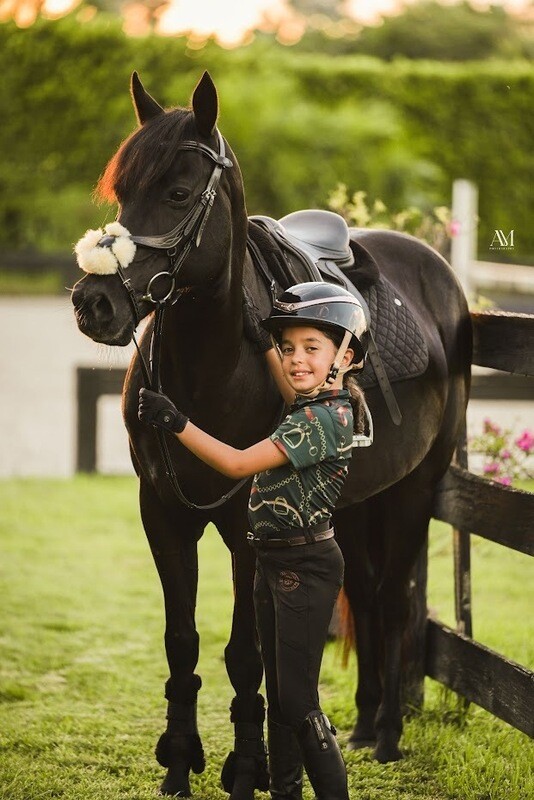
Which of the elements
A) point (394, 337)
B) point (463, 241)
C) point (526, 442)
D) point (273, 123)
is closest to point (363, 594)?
point (526, 442)

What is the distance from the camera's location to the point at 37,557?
768 cm

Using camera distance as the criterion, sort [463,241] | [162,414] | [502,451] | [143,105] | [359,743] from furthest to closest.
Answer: [463,241] → [502,451] → [359,743] → [143,105] → [162,414]

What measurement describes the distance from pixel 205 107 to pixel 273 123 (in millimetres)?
19772

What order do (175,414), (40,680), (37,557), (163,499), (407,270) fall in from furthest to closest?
(37,557) < (40,680) < (407,270) < (163,499) < (175,414)

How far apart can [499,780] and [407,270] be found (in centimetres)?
206

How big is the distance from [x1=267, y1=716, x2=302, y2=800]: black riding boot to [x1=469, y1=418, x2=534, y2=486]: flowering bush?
203 cm

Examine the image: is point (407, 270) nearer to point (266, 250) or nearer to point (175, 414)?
point (266, 250)

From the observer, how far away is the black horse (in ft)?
10.9

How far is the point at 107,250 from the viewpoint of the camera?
124 inches

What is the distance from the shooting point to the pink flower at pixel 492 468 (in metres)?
5.26

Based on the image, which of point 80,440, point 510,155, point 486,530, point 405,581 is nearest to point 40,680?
point 405,581

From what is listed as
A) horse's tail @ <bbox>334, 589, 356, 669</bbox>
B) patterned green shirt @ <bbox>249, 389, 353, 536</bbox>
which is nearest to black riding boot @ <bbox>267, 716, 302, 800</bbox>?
patterned green shirt @ <bbox>249, 389, 353, 536</bbox>

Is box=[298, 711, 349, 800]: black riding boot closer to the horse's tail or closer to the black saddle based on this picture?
the black saddle

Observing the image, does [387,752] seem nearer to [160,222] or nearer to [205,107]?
[160,222]
